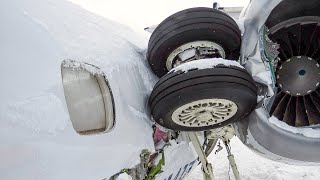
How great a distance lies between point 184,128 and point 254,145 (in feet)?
1.52

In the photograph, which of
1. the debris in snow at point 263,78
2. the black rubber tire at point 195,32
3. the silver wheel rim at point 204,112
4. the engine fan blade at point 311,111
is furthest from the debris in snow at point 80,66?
the engine fan blade at point 311,111

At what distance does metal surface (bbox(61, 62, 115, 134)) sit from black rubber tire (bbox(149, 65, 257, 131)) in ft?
0.91

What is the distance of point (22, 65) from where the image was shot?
5.13 feet

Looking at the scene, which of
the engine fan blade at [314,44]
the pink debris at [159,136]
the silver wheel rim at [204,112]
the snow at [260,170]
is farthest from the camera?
the snow at [260,170]

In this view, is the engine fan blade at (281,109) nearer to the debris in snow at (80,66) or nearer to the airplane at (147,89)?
the airplane at (147,89)

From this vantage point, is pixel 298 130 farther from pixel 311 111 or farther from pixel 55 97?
pixel 55 97

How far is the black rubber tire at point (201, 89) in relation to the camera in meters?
1.98

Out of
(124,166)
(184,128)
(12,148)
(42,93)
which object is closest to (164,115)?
(184,128)

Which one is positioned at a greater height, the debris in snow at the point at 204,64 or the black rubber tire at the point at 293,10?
the black rubber tire at the point at 293,10

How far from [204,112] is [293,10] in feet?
3.81

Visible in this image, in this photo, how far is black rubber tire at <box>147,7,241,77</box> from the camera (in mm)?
2289

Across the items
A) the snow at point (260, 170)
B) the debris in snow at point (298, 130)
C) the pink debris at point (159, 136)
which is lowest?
the snow at point (260, 170)

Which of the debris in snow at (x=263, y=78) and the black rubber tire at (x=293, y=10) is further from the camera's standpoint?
the black rubber tire at (x=293, y=10)

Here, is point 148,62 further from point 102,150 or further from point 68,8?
point 102,150
